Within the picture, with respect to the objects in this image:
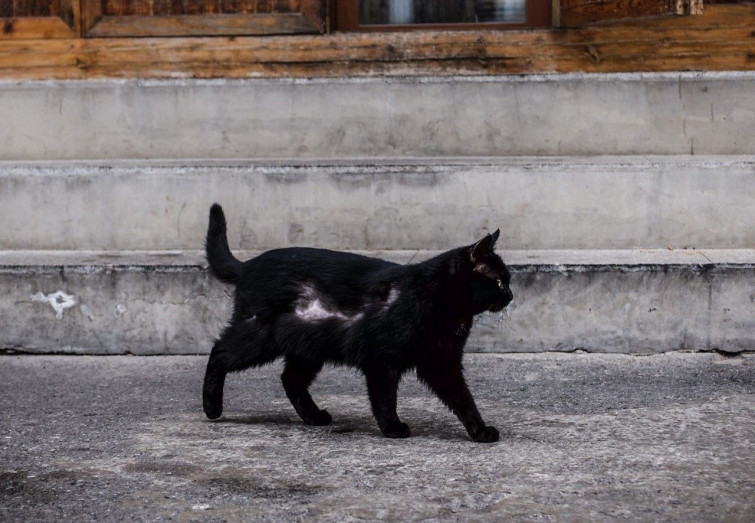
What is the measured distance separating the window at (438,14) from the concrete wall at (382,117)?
697 millimetres

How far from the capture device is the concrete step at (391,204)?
593 centimetres

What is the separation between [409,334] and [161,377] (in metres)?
1.71

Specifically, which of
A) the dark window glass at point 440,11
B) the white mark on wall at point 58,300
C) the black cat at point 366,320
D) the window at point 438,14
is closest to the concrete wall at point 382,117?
the window at point 438,14

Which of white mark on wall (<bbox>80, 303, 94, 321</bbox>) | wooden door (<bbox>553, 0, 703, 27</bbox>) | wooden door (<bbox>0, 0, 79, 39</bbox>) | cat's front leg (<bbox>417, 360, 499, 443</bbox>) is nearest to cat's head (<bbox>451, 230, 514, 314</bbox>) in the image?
cat's front leg (<bbox>417, 360, 499, 443</bbox>)

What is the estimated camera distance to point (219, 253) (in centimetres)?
460

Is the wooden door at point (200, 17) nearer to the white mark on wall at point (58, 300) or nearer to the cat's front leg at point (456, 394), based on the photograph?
the white mark on wall at point (58, 300)

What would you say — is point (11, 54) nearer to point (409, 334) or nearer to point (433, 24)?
point (433, 24)

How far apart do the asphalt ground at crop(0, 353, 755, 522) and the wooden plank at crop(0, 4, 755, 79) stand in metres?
2.14

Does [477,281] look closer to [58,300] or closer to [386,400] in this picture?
[386,400]

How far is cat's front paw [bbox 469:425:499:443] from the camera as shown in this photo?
394cm

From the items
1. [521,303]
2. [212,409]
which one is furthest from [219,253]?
[521,303]

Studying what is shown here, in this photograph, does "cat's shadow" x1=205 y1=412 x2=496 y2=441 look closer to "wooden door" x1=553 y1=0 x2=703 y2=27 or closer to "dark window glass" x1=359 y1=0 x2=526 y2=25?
"wooden door" x1=553 y1=0 x2=703 y2=27

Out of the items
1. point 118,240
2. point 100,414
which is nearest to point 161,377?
point 100,414

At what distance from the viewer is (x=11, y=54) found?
23.3 ft
